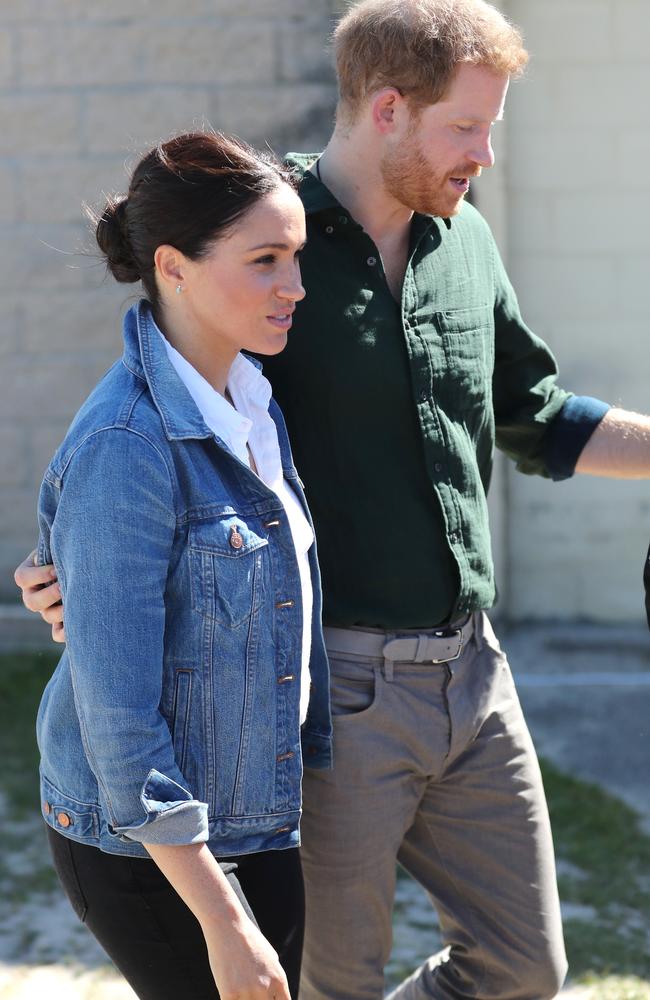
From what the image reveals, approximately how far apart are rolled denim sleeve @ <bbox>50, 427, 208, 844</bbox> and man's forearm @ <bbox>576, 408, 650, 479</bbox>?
3.79 ft

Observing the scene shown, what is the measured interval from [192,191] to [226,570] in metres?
0.55

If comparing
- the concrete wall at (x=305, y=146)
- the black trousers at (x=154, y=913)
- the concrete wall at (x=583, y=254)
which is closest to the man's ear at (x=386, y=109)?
the black trousers at (x=154, y=913)

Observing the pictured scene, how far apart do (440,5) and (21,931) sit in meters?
2.63

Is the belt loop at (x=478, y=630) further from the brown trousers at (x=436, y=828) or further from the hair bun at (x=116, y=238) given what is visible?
the hair bun at (x=116, y=238)

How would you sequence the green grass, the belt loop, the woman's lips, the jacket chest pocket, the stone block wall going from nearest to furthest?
the jacket chest pocket → the woman's lips → the belt loop → the green grass → the stone block wall

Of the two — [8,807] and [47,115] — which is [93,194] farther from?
[8,807]

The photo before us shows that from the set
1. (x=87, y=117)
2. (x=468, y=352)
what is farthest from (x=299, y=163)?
(x=87, y=117)

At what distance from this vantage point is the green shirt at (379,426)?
2430 millimetres

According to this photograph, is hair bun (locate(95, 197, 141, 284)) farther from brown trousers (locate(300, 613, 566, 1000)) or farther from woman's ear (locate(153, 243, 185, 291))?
brown trousers (locate(300, 613, 566, 1000))

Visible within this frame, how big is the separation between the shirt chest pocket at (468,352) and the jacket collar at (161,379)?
0.64 m

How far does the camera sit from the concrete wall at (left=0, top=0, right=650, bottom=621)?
5367mm

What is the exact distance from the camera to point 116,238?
2.13 meters

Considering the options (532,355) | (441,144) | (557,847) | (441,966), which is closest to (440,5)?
(441,144)

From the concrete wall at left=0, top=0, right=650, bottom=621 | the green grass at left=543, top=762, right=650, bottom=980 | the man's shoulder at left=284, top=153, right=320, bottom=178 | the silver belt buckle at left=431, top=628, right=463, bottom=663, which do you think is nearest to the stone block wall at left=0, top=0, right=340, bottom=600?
the concrete wall at left=0, top=0, right=650, bottom=621
